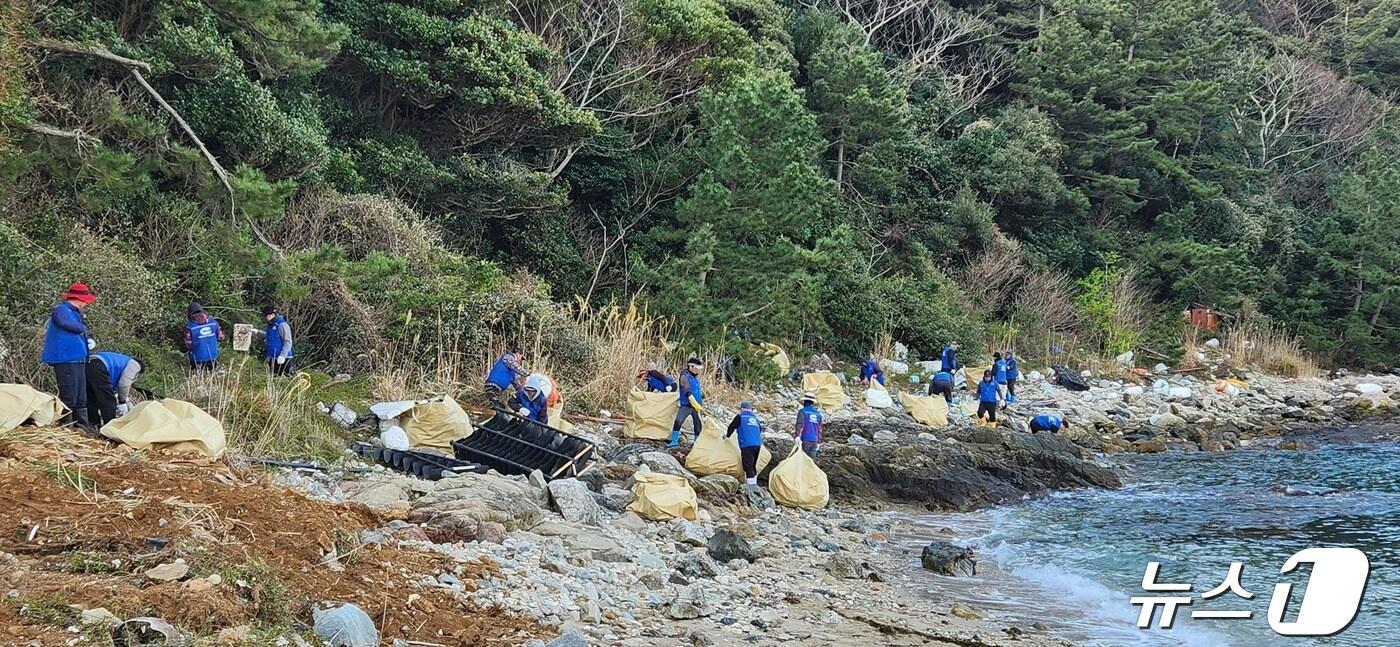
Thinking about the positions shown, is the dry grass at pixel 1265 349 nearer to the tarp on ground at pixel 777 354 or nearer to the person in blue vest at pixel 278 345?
the tarp on ground at pixel 777 354

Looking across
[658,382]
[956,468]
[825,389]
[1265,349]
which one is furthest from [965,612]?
[1265,349]

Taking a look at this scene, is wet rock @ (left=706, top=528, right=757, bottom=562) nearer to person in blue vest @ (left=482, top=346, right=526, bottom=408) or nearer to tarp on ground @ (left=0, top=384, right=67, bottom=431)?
person in blue vest @ (left=482, top=346, right=526, bottom=408)

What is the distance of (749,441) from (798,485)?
71cm

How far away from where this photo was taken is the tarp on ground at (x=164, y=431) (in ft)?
24.4

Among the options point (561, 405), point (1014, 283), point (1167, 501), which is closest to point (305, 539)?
point (561, 405)

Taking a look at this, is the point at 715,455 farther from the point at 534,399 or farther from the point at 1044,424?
the point at 1044,424

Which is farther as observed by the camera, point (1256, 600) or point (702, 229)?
point (702, 229)

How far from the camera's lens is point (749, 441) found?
442 inches

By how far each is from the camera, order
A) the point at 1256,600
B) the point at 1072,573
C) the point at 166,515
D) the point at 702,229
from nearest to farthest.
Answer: the point at 166,515
the point at 1256,600
the point at 1072,573
the point at 702,229

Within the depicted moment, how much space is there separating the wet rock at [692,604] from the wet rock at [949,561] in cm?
286

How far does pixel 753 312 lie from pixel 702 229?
1.81 metres

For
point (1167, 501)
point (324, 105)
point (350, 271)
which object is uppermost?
point (324, 105)

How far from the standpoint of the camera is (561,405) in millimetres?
12297

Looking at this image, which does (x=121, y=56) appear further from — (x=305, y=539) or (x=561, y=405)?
(x=305, y=539)
